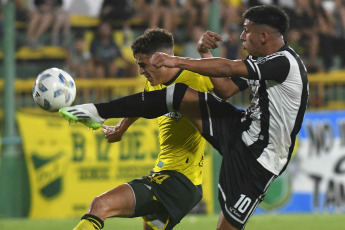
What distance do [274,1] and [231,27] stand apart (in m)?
0.86

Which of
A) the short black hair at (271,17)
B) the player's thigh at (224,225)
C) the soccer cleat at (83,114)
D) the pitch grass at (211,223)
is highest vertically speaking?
the short black hair at (271,17)

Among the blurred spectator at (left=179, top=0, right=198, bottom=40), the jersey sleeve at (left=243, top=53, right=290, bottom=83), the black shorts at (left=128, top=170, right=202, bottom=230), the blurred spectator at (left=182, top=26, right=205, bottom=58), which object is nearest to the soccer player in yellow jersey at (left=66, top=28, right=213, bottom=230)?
the black shorts at (left=128, top=170, right=202, bottom=230)

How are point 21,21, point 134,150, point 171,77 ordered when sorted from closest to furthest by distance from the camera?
point 171,77
point 134,150
point 21,21

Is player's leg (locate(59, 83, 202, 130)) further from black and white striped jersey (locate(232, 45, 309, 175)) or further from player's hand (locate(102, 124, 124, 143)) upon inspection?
player's hand (locate(102, 124, 124, 143))

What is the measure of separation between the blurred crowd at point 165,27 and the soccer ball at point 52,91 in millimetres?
6101

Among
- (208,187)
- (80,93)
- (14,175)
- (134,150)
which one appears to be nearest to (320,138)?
(208,187)

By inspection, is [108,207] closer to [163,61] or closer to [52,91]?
[52,91]

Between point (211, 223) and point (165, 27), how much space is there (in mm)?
3699

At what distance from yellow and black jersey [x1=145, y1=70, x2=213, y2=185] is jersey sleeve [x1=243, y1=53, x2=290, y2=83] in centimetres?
75

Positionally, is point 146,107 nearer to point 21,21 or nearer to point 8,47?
point 8,47

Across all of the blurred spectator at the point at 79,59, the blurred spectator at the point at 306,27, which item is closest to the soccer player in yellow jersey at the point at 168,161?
the blurred spectator at the point at 79,59

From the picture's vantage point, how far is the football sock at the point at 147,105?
5.25 metres

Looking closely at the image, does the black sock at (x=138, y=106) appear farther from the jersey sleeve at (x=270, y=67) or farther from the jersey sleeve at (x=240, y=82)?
the jersey sleeve at (x=240, y=82)

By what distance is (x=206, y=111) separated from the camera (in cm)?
544
